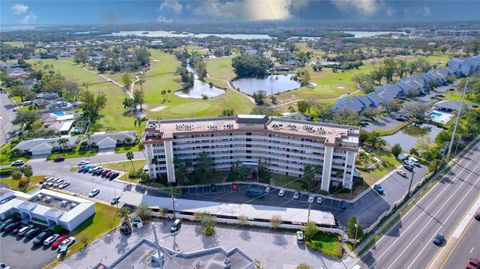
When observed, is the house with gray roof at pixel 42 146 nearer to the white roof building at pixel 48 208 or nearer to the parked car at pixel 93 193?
the white roof building at pixel 48 208

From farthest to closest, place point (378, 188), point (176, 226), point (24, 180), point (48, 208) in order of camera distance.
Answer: point (24, 180) → point (378, 188) → point (48, 208) → point (176, 226)

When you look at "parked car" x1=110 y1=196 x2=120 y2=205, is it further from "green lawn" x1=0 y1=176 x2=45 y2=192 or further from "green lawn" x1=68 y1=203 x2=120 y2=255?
"green lawn" x1=0 y1=176 x2=45 y2=192

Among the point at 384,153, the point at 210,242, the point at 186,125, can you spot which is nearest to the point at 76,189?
the point at 186,125

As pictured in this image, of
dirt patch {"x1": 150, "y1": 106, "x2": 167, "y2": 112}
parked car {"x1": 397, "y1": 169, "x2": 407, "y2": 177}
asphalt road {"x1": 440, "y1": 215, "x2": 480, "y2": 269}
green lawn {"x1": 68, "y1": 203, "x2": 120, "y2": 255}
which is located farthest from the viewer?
dirt patch {"x1": 150, "y1": 106, "x2": 167, "y2": 112}

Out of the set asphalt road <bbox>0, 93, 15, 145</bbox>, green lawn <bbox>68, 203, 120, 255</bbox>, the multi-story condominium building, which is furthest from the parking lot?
asphalt road <bbox>0, 93, 15, 145</bbox>

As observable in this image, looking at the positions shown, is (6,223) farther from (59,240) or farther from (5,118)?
(5,118)

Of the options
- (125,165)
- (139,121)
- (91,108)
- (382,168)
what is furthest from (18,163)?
(382,168)
